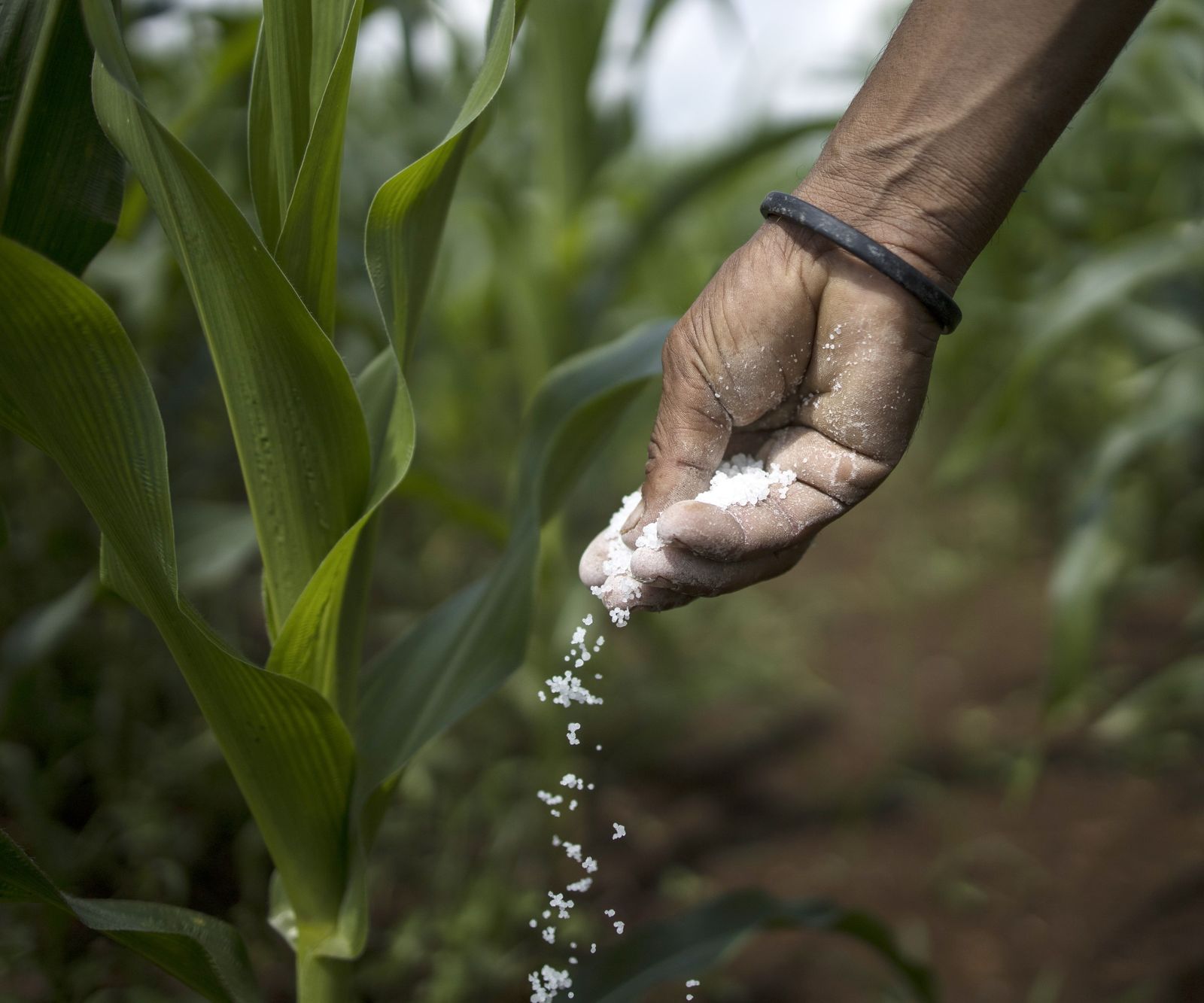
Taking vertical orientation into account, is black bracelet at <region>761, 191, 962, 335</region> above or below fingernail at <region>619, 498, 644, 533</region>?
above

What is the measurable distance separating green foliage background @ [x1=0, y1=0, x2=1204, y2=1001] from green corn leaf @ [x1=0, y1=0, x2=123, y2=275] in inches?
12.9

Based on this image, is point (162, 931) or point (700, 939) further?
point (700, 939)

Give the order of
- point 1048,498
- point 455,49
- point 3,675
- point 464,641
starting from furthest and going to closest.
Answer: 1. point 1048,498
2. point 455,49
3. point 3,675
4. point 464,641

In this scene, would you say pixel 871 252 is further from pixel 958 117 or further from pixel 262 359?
pixel 262 359

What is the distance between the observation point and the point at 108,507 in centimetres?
53

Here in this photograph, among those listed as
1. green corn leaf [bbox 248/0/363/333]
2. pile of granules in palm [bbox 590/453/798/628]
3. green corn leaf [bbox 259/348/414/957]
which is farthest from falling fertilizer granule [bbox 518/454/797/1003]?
green corn leaf [bbox 248/0/363/333]

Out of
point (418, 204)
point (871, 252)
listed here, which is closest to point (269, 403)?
point (418, 204)

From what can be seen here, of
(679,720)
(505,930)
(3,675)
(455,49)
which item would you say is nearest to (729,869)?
(679,720)

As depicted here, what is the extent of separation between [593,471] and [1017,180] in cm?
98

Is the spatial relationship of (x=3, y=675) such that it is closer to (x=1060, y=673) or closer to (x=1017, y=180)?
(x=1017, y=180)

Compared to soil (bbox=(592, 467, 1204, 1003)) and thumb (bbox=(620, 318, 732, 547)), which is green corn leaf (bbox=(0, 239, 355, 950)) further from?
soil (bbox=(592, 467, 1204, 1003))

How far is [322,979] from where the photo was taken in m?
0.66

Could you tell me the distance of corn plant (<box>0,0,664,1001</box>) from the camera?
1.69 ft

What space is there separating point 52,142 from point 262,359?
213 mm
